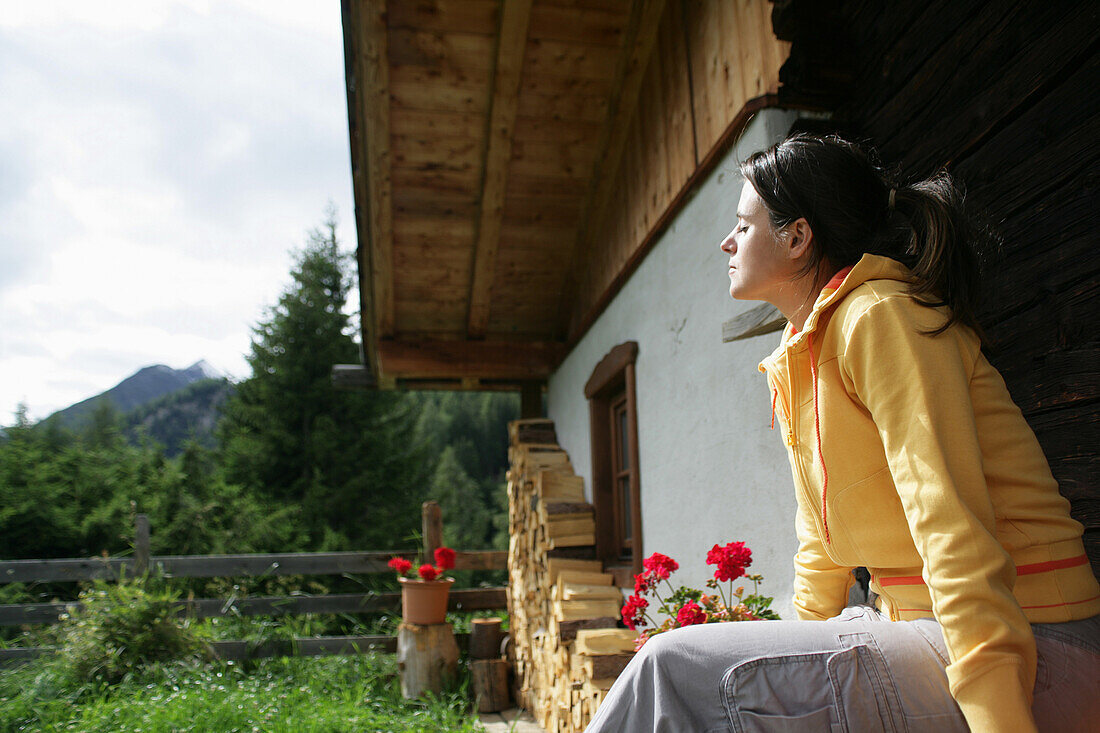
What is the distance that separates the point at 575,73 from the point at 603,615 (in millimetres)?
3087

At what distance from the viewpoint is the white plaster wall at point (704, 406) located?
255 cm

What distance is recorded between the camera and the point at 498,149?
14.6 ft

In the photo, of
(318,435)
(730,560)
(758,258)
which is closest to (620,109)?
(730,560)

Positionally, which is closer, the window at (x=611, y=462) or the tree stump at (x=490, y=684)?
the window at (x=611, y=462)

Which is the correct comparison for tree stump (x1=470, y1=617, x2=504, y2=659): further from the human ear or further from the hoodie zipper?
the human ear

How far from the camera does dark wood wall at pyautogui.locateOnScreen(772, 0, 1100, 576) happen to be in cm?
159

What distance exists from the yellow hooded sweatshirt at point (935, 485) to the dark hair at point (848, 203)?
162mm

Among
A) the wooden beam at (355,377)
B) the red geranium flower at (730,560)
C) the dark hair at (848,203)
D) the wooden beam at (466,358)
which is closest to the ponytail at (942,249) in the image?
the dark hair at (848,203)

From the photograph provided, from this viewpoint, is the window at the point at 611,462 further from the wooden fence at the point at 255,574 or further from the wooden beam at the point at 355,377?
the wooden beam at the point at 355,377

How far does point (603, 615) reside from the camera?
3859 mm

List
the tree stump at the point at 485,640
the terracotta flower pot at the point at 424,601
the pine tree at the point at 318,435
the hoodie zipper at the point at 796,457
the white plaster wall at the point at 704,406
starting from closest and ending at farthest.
Result: 1. the hoodie zipper at the point at 796,457
2. the white plaster wall at the point at 704,406
3. the terracotta flower pot at the point at 424,601
4. the tree stump at the point at 485,640
5. the pine tree at the point at 318,435

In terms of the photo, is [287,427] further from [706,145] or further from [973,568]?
[973,568]

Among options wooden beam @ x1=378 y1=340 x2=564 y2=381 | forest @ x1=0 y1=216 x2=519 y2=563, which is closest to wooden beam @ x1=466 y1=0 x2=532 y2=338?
wooden beam @ x1=378 y1=340 x2=564 y2=381

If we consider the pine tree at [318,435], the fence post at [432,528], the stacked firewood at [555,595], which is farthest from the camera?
the pine tree at [318,435]
